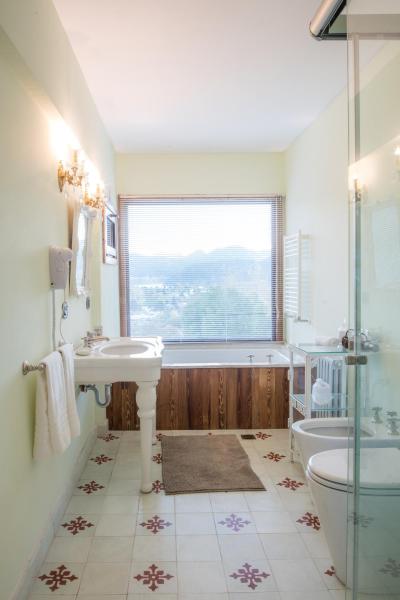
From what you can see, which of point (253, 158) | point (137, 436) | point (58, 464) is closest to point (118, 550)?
point (58, 464)

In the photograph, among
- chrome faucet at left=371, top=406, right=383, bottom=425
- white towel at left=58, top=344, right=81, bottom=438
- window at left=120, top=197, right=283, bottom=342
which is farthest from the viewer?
window at left=120, top=197, right=283, bottom=342

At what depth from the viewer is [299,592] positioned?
1.75 metres

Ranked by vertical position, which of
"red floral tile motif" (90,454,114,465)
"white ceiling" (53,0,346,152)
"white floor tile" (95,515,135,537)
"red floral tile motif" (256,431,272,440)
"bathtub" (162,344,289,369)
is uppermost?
"white ceiling" (53,0,346,152)

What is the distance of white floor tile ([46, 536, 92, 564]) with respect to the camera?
196 cm

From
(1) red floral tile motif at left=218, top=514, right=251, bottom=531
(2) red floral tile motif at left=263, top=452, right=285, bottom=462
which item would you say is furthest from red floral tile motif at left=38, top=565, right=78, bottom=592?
(2) red floral tile motif at left=263, top=452, right=285, bottom=462

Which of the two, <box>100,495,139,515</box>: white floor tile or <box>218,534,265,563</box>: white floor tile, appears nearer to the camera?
<box>218,534,265,563</box>: white floor tile

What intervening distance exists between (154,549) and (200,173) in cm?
348

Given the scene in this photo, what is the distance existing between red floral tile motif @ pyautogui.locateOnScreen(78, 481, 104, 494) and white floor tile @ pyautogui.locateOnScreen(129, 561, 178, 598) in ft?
2.43

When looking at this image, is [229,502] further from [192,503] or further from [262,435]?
[262,435]

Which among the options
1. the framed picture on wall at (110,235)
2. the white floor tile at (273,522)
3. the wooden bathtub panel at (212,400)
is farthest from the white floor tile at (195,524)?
the framed picture on wall at (110,235)

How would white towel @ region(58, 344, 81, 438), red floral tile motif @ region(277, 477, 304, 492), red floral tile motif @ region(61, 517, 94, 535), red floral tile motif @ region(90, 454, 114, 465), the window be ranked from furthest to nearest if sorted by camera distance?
1. the window
2. red floral tile motif @ region(90, 454, 114, 465)
3. red floral tile motif @ region(277, 477, 304, 492)
4. red floral tile motif @ region(61, 517, 94, 535)
5. white towel @ region(58, 344, 81, 438)

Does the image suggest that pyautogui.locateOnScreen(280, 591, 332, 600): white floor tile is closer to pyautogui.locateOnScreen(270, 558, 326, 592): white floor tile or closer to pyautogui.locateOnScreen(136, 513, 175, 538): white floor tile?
pyautogui.locateOnScreen(270, 558, 326, 592): white floor tile

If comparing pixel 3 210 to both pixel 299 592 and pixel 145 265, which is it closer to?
pixel 299 592

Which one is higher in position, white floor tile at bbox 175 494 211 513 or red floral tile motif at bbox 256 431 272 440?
red floral tile motif at bbox 256 431 272 440
